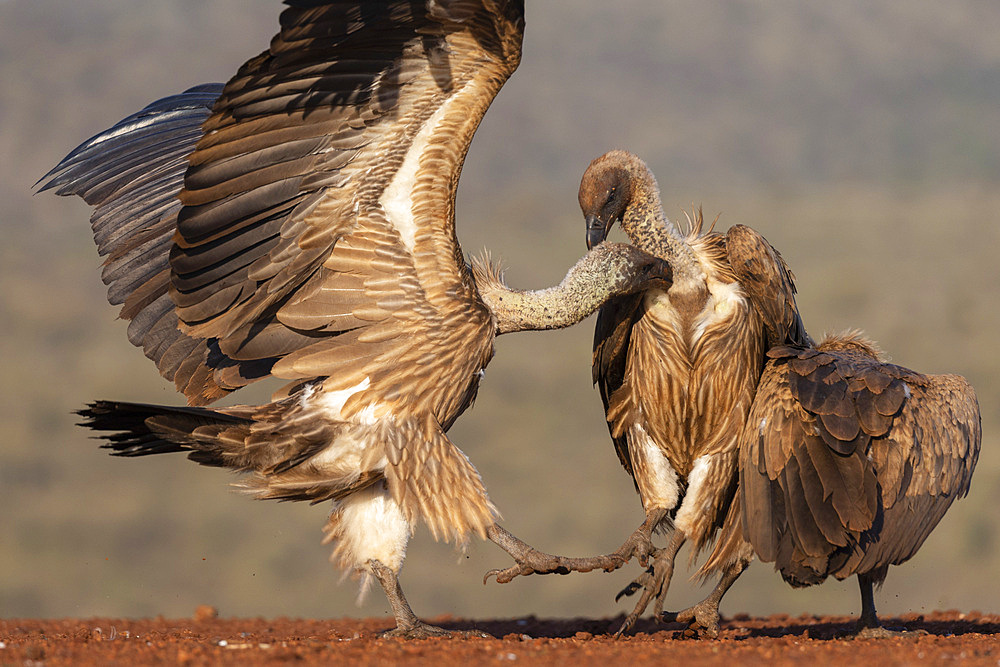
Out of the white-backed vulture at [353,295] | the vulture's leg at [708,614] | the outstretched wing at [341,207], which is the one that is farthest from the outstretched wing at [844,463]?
the outstretched wing at [341,207]

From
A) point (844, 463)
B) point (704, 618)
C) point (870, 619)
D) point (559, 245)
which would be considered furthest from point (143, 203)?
point (559, 245)

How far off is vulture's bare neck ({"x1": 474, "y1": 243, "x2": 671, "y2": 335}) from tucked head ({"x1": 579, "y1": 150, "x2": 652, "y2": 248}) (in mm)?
339

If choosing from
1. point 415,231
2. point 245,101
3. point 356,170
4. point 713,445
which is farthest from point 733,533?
point 245,101

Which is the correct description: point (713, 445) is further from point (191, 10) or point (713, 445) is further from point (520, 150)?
point (191, 10)

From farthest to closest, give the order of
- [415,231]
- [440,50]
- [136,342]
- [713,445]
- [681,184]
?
[681,184] → [136,342] → [713,445] → [415,231] → [440,50]

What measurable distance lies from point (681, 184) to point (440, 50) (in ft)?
143

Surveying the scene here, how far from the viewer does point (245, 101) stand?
6211 millimetres

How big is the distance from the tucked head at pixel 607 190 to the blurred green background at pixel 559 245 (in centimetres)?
178

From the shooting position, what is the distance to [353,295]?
6672mm

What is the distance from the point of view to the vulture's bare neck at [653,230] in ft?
24.2

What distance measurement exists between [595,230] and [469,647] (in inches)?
109

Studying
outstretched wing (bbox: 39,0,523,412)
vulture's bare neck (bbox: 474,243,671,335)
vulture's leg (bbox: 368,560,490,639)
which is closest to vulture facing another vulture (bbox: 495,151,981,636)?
vulture's bare neck (bbox: 474,243,671,335)

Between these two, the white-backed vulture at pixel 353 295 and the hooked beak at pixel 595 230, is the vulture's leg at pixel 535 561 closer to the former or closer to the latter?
the white-backed vulture at pixel 353 295

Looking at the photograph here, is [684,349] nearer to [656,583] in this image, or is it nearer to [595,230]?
[595,230]
